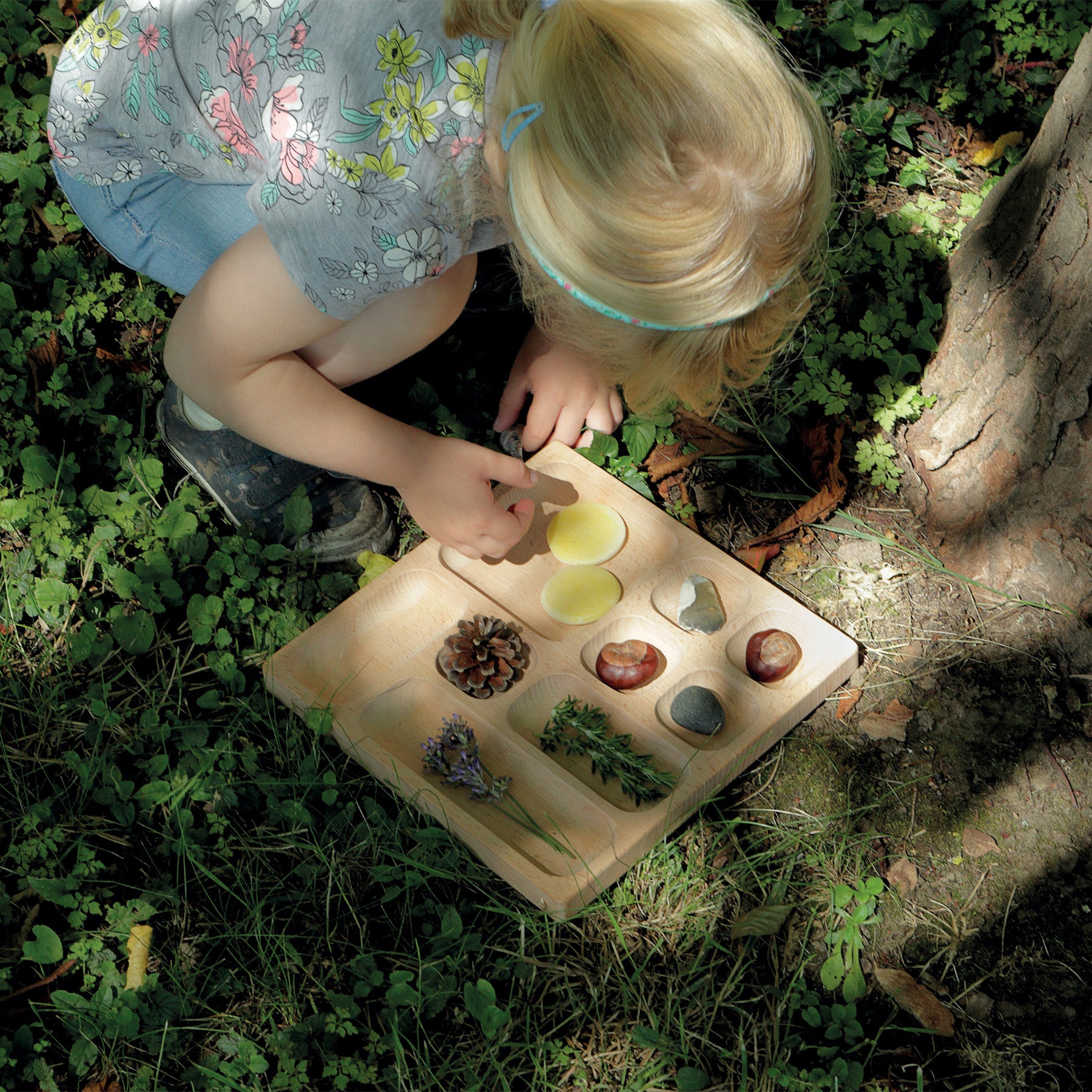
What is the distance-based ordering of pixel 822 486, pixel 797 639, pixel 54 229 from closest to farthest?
pixel 797 639 → pixel 822 486 → pixel 54 229

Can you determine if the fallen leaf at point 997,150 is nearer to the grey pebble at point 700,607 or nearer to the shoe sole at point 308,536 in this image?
the grey pebble at point 700,607

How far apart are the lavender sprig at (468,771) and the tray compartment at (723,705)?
32 cm

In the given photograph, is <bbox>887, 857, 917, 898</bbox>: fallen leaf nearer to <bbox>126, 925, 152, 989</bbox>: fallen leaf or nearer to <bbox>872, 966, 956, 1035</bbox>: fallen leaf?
<bbox>872, 966, 956, 1035</bbox>: fallen leaf

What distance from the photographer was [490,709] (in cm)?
196

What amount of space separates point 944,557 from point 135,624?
5.43 feet

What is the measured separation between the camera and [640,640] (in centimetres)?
208

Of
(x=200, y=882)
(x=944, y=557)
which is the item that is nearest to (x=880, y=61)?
(x=944, y=557)

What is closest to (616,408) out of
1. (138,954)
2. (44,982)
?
(138,954)

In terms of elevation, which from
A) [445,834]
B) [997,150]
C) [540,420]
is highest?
[997,150]

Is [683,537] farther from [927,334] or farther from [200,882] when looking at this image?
[200,882]

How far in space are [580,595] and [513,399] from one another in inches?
20.3

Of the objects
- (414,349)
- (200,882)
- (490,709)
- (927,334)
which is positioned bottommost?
(200,882)

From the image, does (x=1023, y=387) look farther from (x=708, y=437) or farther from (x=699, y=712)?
(x=699, y=712)

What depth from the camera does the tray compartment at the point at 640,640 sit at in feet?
6.65
